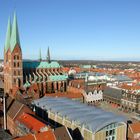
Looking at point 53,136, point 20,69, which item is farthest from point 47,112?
point 20,69

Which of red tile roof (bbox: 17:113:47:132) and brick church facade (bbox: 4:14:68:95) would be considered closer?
red tile roof (bbox: 17:113:47:132)

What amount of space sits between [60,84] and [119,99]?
96.5 feet

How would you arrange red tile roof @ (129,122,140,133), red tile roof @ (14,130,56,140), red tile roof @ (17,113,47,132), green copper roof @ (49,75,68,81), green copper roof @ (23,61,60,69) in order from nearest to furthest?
1. red tile roof @ (14,130,56,140)
2. red tile roof @ (17,113,47,132)
3. red tile roof @ (129,122,140,133)
4. green copper roof @ (49,75,68,81)
5. green copper roof @ (23,61,60,69)

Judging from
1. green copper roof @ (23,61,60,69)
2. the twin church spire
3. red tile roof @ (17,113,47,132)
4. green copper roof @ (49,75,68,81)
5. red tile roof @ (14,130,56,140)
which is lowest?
red tile roof @ (14,130,56,140)

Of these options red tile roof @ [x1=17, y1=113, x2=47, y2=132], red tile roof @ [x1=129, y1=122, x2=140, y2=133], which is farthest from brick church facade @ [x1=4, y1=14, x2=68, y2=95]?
red tile roof @ [x1=129, y1=122, x2=140, y2=133]

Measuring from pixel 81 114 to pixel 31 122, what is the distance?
38.0ft

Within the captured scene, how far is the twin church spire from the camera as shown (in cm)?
8812

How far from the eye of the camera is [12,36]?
8944cm

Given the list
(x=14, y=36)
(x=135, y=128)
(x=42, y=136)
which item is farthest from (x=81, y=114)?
(x=14, y=36)

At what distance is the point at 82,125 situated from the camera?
50.7 m

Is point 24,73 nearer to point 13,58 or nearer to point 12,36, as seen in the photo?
point 13,58

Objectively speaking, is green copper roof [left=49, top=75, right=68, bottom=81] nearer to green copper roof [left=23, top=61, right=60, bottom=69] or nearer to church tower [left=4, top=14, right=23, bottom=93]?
green copper roof [left=23, top=61, right=60, bottom=69]

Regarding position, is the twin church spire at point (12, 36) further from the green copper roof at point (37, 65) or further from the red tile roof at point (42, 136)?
the red tile roof at point (42, 136)

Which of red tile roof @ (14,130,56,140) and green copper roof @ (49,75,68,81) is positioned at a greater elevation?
green copper roof @ (49,75,68,81)
